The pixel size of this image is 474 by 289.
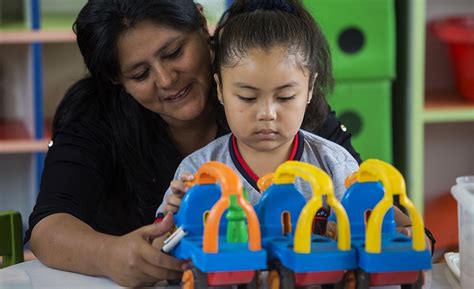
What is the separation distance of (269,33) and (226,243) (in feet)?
1.28

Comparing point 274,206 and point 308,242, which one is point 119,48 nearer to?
point 274,206

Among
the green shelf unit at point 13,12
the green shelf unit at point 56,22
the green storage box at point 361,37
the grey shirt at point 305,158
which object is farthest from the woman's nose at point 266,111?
the green shelf unit at point 13,12

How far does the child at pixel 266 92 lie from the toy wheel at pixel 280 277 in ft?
0.63

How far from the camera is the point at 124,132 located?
64.9 inches

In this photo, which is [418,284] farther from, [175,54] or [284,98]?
[175,54]

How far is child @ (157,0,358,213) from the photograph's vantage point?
1304 millimetres

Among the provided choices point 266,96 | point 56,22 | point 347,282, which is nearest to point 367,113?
point 56,22

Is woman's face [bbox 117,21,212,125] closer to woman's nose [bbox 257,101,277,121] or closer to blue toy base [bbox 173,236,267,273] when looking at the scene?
woman's nose [bbox 257,101,277,121]

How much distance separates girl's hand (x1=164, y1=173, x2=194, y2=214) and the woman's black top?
33cm

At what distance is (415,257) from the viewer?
106cm

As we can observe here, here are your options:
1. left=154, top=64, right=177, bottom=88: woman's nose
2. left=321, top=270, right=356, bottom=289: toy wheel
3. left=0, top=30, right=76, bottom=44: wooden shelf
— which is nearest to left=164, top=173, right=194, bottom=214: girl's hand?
left=321, top=270, right=356, bottom=289: toy wheel

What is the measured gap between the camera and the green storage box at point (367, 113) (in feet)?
8.82

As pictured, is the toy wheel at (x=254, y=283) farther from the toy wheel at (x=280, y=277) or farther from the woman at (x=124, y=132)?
the woman at (x=124, y=132)

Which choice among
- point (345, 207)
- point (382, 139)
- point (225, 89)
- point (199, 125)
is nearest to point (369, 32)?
point (382, 139)
